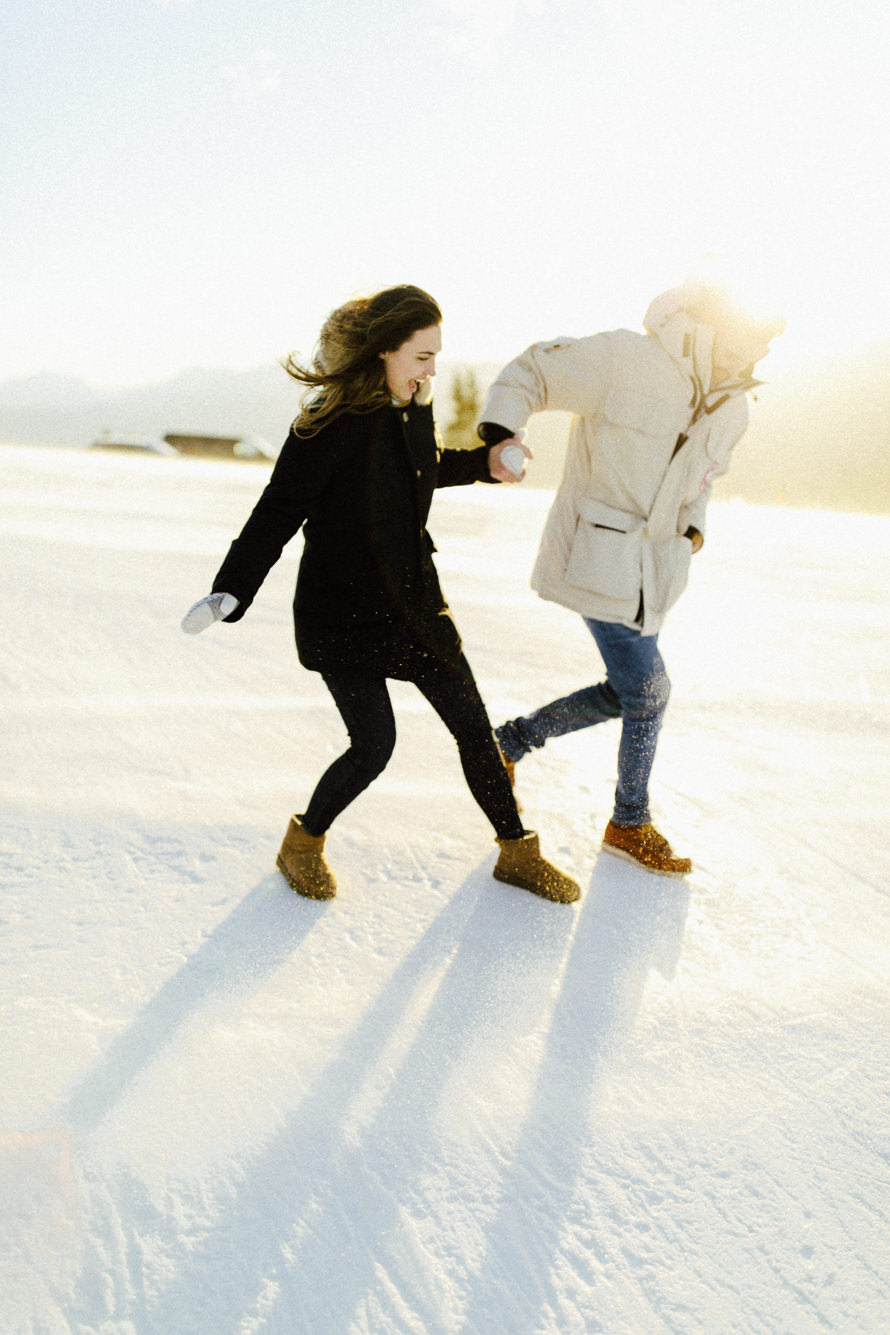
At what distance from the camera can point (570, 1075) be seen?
1747 millimetres

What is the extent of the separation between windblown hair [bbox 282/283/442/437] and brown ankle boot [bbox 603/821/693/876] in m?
1.36

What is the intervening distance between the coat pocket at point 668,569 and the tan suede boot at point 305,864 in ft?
3.53

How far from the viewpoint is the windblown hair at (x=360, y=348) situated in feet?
6.55

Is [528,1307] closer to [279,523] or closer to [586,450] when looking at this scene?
[279,523]

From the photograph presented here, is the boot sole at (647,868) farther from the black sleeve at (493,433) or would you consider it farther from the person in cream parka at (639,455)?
the black sleeve at (493,433)

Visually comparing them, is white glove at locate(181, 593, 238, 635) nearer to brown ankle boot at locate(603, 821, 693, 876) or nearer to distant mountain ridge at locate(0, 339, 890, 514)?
brown ankle boot at locate(603, 821, 693, 876)

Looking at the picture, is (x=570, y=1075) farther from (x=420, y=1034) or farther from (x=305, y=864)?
(x=305, y=864)

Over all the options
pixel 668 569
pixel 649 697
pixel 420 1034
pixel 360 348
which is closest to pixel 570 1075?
pixel 420 1034

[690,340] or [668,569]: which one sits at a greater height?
[690,340]

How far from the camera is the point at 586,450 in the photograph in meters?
2.41

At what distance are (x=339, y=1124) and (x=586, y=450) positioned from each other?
1.68 m

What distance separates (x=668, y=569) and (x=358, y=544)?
851 millimetres

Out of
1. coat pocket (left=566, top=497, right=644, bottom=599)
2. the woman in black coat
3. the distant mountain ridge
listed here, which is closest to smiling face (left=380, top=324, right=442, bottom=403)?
the woman in black coat

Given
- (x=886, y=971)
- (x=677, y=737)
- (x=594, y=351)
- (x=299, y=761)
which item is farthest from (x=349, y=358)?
(x=677, y=737)
